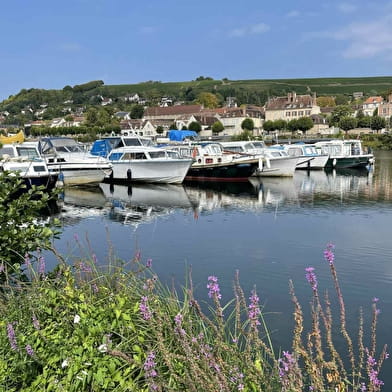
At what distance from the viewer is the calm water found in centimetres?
1034

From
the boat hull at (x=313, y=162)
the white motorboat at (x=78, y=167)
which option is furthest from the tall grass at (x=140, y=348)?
the boat hull at (x=313, y=162)

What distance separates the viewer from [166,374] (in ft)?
13.6

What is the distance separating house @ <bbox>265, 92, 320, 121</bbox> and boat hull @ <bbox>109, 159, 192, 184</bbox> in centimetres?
12131

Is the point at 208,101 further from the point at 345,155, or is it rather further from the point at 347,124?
the point at 345,155

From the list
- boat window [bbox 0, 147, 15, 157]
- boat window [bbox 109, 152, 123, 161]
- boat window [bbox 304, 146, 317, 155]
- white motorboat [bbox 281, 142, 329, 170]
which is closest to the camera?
boat window [bbox 0, 147, 15, 157]

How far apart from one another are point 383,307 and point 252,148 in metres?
30.4

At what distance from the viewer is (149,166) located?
31547mm

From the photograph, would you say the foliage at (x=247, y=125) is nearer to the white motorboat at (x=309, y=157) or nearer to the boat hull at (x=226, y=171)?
the white motorboat at (x=309, y=157)

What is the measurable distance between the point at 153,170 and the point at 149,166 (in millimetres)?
389

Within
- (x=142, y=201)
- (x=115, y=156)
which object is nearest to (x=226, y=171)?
(x=115, y=156)

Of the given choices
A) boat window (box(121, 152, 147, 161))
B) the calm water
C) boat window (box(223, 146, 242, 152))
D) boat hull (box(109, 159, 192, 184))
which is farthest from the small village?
the calm water

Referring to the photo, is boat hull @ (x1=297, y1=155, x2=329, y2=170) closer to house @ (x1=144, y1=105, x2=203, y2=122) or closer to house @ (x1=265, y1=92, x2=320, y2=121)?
house @ (x1=265, y1=92, x2=320, y2=121)


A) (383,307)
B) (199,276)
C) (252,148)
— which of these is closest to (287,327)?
(383,307)

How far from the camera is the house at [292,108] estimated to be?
148 meters
